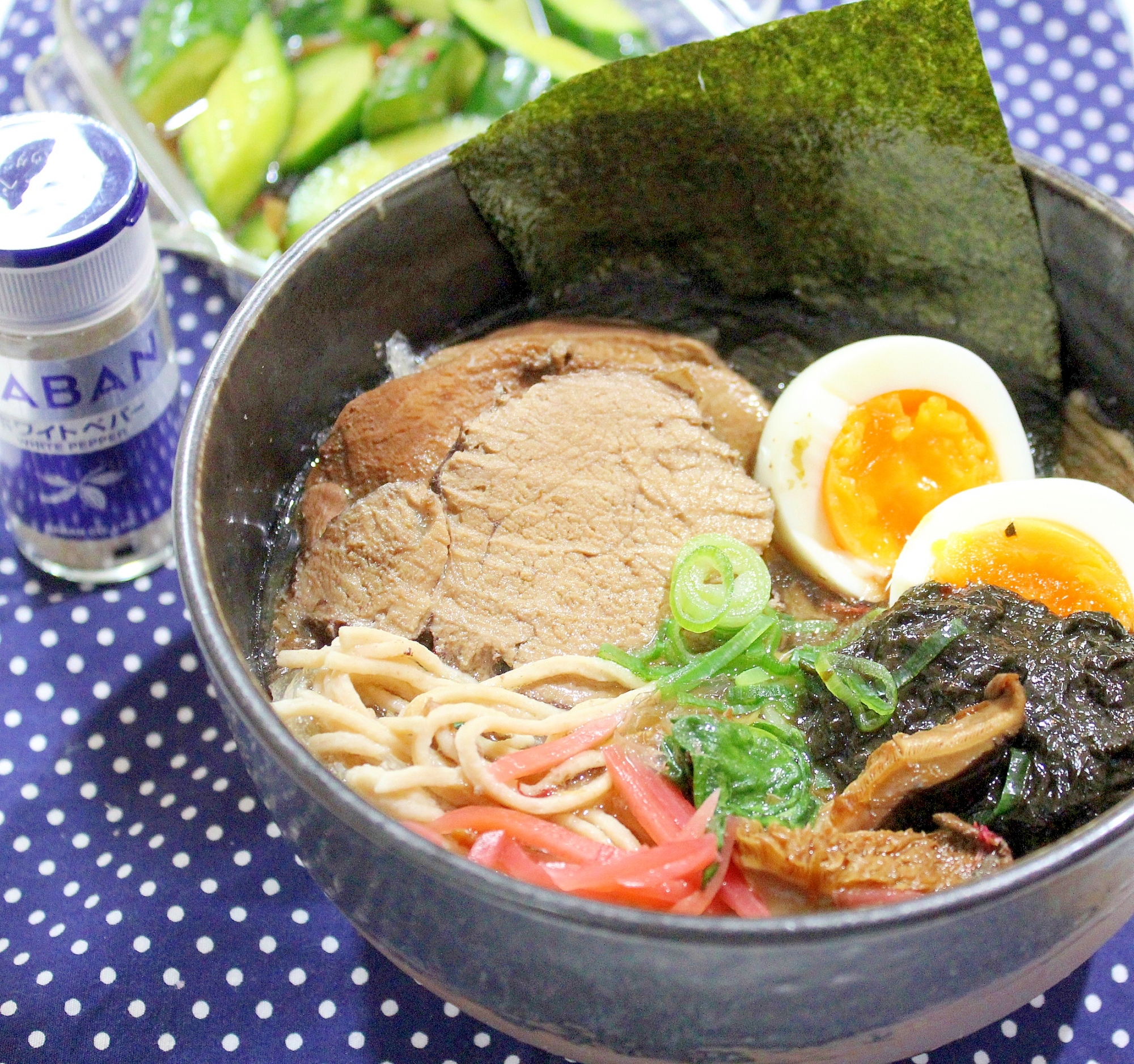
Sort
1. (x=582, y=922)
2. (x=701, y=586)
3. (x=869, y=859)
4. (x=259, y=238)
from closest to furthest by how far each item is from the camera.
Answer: (x=582, y=922) → (x=869, y=859) → (x=701, y=586) → (x=259, y=238)

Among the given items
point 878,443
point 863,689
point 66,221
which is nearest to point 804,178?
point 878,443

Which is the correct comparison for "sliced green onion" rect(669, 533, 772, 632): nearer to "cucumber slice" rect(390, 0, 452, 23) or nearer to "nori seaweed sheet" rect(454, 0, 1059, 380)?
"nori seaweed sheet" rect(454, 0, 1059, 380)

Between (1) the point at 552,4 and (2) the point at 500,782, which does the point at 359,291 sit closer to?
(2) the point at 500,782

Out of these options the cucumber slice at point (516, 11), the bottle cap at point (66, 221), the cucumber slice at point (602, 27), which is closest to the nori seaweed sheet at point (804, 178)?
the bottle cap at point (66, 221)

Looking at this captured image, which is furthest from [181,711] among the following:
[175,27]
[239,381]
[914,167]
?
[175,27]

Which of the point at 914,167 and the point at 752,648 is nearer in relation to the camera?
the point at 752,648

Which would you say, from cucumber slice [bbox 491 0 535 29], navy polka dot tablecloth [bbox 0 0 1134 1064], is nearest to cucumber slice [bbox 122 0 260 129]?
cucumber slice [bbox 491 0 535 29]

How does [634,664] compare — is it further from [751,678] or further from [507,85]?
[507,85]
